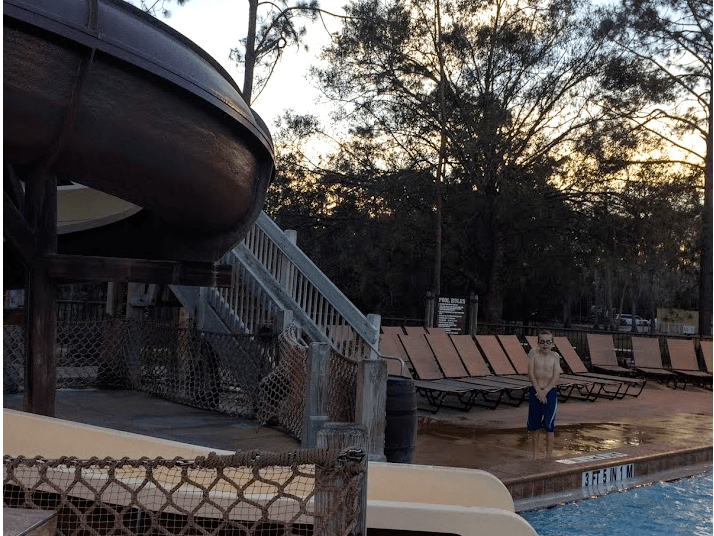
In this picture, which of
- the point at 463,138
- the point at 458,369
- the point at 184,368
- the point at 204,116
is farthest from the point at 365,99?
the point at 204,116

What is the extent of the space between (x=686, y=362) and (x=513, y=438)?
33.7 ft

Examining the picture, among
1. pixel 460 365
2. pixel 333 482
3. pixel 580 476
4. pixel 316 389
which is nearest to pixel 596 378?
pixel 460 365

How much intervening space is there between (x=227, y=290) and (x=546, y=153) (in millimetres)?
13495

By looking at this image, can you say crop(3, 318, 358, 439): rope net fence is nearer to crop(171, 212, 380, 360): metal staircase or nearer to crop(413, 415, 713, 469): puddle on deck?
crop(171, 212, 380, 360): metal staircase

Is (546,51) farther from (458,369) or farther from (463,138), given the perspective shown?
(458,369)

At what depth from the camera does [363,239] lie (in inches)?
893

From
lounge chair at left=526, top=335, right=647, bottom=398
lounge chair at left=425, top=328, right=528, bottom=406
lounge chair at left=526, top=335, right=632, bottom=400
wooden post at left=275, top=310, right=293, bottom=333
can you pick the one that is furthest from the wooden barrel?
lounge chair at left=526, top=335, right=647, bottom=398

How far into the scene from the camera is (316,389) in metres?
6.48

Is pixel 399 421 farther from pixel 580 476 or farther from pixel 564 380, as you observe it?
pixel 564 380

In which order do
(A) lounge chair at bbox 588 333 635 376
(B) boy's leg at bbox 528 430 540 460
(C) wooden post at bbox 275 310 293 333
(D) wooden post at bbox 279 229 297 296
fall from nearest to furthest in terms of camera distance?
(B) boy's leg at bbox 528 430 540 460 < (C) wooden post at bbox 275 310 293 333 < (D) wooden post at bbox 279 229 297 296 < (A) lounge chair at bbox 588 333 635 376

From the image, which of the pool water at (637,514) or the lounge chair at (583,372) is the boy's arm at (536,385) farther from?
the lounge chair at (583,372)

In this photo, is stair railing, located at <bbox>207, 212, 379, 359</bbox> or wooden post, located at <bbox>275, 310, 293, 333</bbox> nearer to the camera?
wooden post, located at <bbox>275, 310, 293, 333</bbox>

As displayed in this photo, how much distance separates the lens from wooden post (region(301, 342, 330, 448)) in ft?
21.1

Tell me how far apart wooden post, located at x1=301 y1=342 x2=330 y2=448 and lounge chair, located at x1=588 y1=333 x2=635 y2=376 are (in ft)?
35.9
